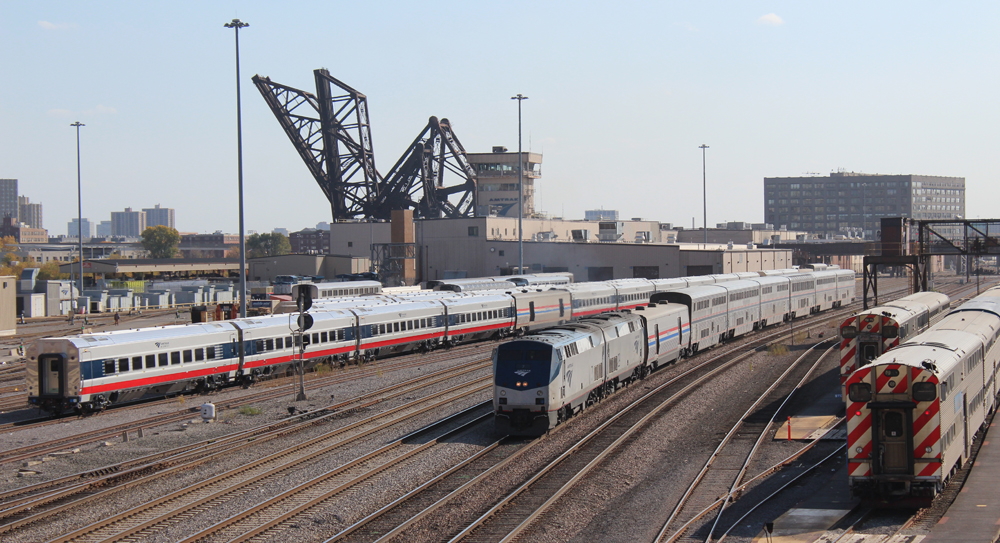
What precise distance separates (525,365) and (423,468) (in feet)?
14.7

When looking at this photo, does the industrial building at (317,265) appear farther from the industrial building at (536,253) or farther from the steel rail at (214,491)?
the steel rail at (214,491)

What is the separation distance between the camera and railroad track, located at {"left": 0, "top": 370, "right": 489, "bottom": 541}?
15.8 m

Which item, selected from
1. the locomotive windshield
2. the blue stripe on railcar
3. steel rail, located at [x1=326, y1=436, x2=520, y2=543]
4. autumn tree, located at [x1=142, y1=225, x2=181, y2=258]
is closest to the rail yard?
steel rail, located at [x1=326, y1=436, x2=520, y2=543]

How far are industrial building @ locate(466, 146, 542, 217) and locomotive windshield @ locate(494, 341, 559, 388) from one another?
93.8 meters

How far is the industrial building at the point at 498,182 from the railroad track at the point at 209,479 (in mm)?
90691

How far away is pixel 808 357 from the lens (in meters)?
39.0

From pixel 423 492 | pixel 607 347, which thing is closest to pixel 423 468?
pixel 423 492

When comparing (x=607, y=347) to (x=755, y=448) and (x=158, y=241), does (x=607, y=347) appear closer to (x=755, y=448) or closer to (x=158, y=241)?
(x=755, y=448)

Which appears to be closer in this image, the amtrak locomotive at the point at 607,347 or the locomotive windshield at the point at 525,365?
the locomotive windshield at the point at 525,365

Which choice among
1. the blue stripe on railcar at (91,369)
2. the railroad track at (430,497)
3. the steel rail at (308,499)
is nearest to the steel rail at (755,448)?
the railroad track at (430,497)

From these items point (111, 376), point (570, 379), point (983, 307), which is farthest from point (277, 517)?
point (983, 307)

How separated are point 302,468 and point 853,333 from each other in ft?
53.4

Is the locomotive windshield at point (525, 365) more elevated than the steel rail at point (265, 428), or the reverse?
the locomotive windshield at point (525, 365)

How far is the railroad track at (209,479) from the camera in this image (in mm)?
15789
